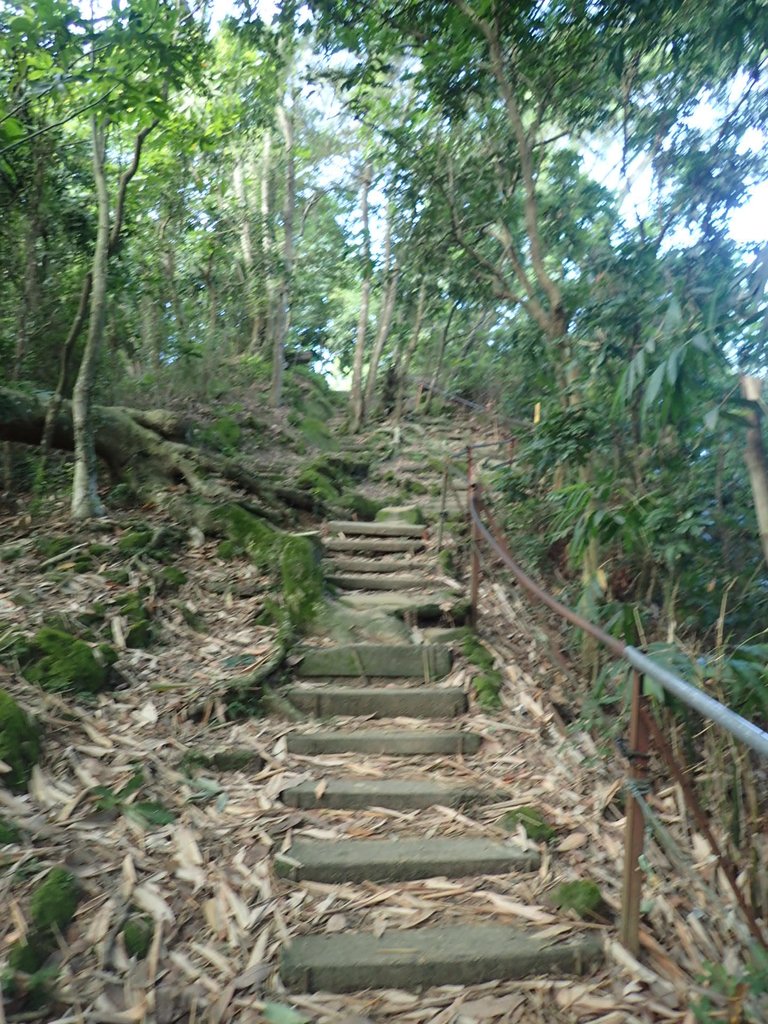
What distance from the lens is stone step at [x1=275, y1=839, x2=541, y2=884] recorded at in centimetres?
289

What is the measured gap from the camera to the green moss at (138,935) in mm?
2396

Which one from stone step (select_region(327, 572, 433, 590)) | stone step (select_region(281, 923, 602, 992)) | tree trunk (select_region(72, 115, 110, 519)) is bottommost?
stone step (select_region(281, 923, 602, 992))

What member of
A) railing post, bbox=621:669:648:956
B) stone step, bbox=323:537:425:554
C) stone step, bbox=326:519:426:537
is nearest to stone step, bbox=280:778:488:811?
railing post, bbox=621:669:648:956

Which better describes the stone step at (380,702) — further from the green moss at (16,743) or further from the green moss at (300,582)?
the green moss at (16,743)

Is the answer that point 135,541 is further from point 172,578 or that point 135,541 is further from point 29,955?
point 29,955

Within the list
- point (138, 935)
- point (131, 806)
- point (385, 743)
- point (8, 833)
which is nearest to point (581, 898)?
point (385, 743)

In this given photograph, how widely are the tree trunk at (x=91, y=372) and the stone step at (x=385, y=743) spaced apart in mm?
3192

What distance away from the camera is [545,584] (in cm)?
560

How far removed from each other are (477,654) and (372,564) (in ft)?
6.58

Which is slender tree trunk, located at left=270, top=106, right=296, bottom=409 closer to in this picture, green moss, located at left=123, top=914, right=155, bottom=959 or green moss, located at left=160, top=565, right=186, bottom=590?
green moss, located at left=160, top=565, right=186, bottom=590

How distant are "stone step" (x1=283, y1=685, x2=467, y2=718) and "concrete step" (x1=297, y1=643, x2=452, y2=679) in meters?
0.27

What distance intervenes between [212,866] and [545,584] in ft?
11.5

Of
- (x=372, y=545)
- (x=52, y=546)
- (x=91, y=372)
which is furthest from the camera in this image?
(x=372, y=545)

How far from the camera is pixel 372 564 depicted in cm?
643
